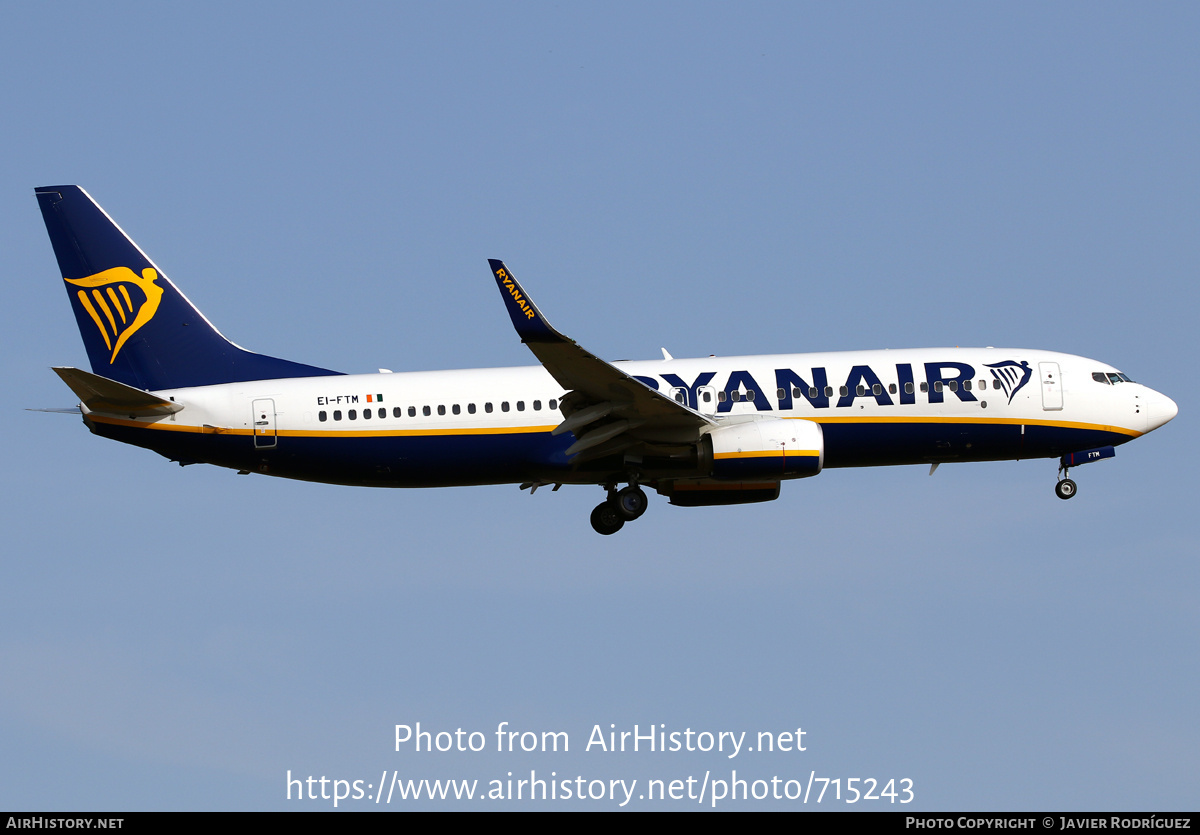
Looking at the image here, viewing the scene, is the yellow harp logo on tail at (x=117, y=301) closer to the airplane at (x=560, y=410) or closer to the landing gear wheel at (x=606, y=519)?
the airplane at (x=560, y=410)

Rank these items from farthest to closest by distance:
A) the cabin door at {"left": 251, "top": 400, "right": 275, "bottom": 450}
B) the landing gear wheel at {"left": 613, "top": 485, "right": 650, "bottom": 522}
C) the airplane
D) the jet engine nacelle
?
the landing gear wheel at {"left": 613, "top": 485, "right": 650, "bottom": 522} < the cabin door at {"left": 251, "top": 400, "right": 275, "bottom": 450} < the airplane < the jet engine nacelle

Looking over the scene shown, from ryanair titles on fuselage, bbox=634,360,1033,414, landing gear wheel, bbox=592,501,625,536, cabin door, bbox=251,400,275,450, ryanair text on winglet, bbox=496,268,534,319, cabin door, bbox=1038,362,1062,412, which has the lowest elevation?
landing gear wheel, bbox=592,501,625,536

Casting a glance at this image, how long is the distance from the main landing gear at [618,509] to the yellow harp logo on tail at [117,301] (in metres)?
14.6

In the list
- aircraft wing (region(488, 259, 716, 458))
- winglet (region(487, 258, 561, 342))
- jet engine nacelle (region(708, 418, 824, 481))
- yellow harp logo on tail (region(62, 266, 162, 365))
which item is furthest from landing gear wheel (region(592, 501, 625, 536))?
yellow harp logo on tail (region(62, 266, 162, 365))

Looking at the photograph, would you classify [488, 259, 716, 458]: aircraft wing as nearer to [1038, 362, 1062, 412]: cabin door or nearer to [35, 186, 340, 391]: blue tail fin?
[35, 186, 340, 391]: blue tail fin

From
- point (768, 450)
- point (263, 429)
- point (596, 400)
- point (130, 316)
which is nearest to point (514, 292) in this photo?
point (596, 400)

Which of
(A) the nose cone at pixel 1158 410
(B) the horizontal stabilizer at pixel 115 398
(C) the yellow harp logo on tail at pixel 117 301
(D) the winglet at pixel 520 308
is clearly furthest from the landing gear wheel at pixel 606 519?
(A) the nose cone at pixel 1158 410

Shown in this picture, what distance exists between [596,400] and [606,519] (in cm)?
445

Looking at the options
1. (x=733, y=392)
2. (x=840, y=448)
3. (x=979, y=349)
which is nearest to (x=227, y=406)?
(x=733, y=392)

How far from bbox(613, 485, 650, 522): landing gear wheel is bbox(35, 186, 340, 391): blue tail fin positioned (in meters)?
9.61

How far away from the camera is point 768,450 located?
3738 centimetres

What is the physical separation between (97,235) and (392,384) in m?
10.3

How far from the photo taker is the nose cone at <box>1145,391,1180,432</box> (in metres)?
41.5

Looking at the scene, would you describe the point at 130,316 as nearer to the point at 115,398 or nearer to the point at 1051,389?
the point at 115,398
